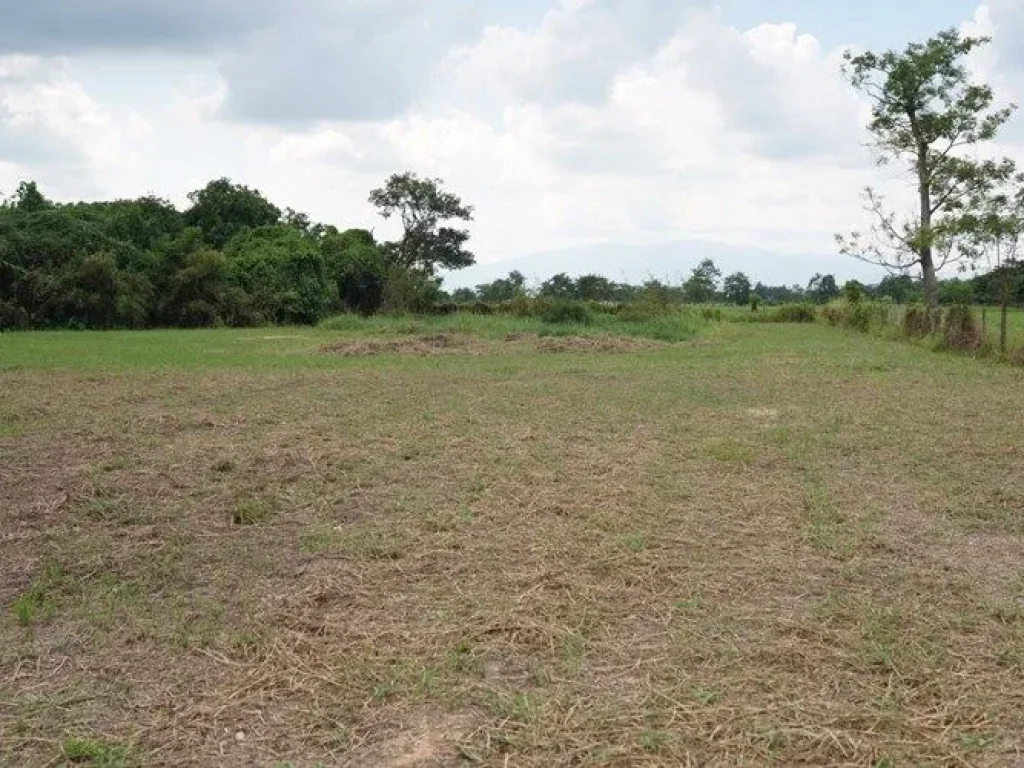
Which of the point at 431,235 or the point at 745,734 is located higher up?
the point at 431,235

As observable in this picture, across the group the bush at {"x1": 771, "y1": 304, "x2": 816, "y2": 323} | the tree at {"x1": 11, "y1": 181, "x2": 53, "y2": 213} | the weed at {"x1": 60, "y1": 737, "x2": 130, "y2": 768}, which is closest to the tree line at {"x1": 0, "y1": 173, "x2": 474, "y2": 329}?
the tree at {"x1": 11, "y1": 181, "x2": 53, "y2": 213}

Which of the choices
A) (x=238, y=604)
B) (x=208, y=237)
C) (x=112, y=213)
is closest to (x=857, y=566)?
(x=238, y=604)

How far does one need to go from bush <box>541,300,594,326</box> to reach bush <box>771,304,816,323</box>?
37.5 ft

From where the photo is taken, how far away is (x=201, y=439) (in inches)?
310

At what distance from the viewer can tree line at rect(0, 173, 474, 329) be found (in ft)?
86.1

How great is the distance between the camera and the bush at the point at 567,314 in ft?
86.7

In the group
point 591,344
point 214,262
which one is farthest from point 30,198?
point 591,344

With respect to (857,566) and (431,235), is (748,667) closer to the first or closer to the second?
(857,566)

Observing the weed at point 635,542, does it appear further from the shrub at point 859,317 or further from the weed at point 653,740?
the shrub at point 859,317

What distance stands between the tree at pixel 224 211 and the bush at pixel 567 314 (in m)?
14.9

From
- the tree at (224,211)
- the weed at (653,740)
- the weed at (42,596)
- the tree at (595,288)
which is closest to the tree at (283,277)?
the tree at (224,211)

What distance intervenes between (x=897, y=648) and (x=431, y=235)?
38255 millimetres

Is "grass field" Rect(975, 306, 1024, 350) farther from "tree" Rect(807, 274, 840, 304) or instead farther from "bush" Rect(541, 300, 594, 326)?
"tree" Rect(807, 274, 840, 304)

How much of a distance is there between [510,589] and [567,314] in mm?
22794
